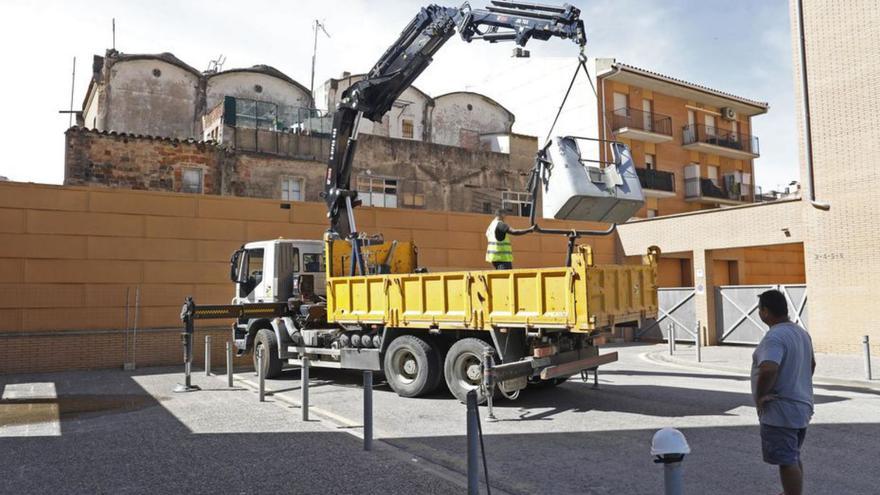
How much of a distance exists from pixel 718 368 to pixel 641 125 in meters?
21.1

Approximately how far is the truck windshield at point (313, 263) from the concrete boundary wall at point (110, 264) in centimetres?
373

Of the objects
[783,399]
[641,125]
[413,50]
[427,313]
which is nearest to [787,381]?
[783,399]

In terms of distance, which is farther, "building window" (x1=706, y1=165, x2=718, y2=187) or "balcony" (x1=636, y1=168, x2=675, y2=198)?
"building window" (x1=706, y1=165, x2=718, y2=187)

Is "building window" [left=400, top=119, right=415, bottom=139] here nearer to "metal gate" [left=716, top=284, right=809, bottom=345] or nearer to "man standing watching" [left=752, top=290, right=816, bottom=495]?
"metal gate" [left=716, top=284, right=809, bottom=345]

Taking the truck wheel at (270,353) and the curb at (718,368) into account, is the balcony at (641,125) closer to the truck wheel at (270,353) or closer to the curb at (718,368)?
the curb at (718,368)

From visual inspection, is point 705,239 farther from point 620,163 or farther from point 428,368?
point 428,368

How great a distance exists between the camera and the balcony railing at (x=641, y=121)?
1276 inches

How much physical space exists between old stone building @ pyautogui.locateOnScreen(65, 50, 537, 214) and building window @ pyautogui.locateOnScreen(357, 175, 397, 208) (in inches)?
1.6

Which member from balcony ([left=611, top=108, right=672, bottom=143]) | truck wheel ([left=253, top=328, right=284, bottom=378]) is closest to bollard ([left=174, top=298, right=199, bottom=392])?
truck wheel ([left=253, top=328, right=284, bottom=378])

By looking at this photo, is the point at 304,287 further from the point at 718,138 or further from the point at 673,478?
the point at 718,138

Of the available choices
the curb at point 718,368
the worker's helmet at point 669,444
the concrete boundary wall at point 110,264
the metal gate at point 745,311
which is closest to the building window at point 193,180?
the concrete boundary wall at point 110,264

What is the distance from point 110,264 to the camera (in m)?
15.2

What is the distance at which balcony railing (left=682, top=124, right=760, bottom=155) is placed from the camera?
35625 millimetres

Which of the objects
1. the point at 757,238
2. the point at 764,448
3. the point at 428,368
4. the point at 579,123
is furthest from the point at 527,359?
the point at 579,123
